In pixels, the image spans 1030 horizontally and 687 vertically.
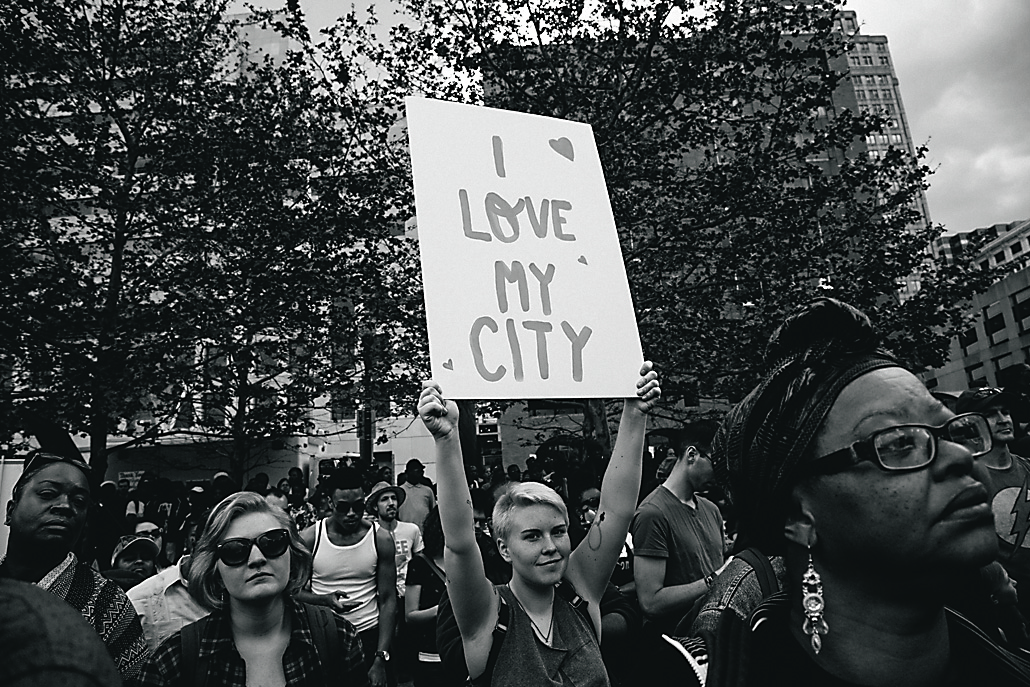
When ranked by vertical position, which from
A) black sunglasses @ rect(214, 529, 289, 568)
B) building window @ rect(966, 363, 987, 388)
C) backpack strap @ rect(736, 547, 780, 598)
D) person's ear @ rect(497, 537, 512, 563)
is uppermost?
building window @ rect(966, 363, 987, 388)

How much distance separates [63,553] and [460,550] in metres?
1.83

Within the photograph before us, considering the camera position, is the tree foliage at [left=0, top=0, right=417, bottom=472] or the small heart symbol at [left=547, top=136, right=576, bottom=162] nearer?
the small heart symbol at [left=547, top=136, right=576, bottom=162]

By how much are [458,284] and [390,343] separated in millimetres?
11010

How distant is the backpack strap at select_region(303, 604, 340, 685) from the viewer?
8.85 ft

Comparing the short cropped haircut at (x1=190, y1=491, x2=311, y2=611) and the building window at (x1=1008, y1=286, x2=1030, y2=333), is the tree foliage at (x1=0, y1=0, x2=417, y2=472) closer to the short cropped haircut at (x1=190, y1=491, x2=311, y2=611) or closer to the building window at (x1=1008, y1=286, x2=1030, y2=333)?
the short cropped haircut at (x1=190, y1=491, x2=311, y2=611)

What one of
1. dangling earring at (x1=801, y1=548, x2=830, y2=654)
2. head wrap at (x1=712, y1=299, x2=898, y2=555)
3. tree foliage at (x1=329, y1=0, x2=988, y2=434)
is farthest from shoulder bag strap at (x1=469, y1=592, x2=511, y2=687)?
tree foliage at (x1=329, y1=0, x2=988, y2=434)

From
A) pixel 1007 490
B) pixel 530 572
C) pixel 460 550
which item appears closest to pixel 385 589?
pixel 530 572

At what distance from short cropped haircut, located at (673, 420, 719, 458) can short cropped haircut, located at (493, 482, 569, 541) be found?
4.17 ft

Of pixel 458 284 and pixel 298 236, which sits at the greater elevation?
pixel 298 236

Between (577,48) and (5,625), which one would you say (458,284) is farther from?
(577,48)

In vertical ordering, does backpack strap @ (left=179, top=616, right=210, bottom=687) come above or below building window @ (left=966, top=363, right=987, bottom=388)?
below

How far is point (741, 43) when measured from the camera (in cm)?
1071

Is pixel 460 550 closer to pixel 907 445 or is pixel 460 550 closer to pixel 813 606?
pixel 813 606

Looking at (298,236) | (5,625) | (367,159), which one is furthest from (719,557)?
(367,159)
